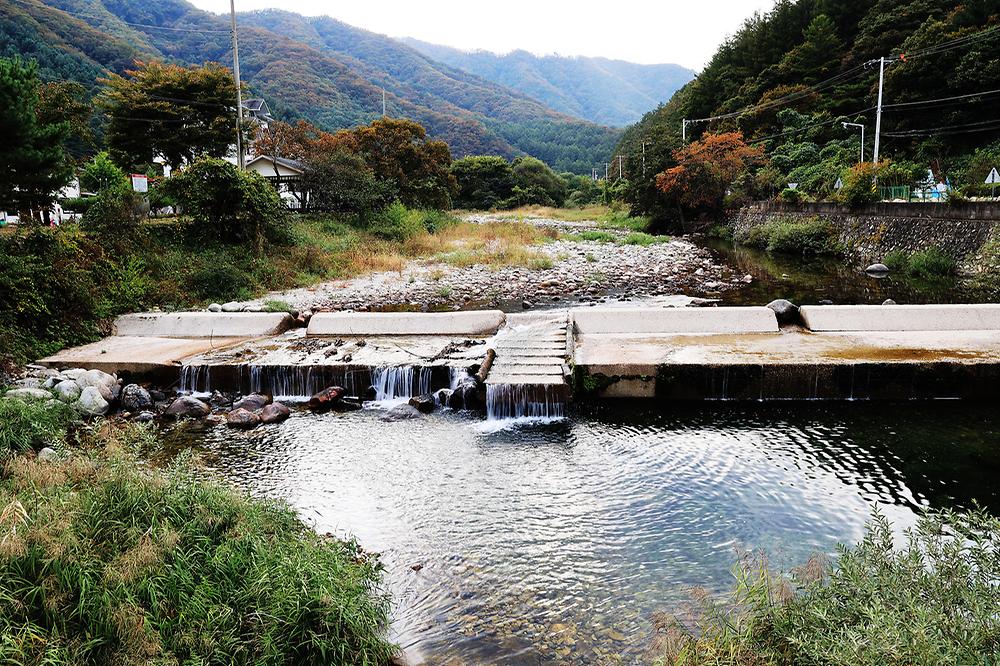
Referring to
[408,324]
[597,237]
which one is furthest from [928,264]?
[408,324]

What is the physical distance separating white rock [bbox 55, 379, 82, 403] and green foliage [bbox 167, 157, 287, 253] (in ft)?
31.1

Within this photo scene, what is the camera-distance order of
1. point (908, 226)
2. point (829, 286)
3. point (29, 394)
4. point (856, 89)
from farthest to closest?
point (856, 89) → point (908, 226) → point (829, 286) → point (29, 394)

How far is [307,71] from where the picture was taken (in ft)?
296

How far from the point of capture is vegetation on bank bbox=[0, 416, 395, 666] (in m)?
3.29

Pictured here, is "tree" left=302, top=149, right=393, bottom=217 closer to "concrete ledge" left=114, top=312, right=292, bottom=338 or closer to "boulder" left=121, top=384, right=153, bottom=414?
"concrete ledge" left=114, top=312, right=292, bottom=338

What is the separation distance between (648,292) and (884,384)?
9.15m

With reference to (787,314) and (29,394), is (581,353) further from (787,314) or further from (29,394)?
(29,394)

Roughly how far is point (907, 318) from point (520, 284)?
400 inches

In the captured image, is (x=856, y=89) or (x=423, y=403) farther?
(x=856, y=89)

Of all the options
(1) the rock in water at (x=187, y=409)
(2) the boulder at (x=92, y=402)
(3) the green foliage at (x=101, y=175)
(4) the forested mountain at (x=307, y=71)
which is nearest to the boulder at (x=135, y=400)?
(2) the boulder at (x=92, y=402)

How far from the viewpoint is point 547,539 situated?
18.5ft

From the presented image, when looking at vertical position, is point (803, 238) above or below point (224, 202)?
below

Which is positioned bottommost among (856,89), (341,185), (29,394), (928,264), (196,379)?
(196,379)

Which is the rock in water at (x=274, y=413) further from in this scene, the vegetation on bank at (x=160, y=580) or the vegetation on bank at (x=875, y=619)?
the vegetation on bank at (x=875, y=619)
